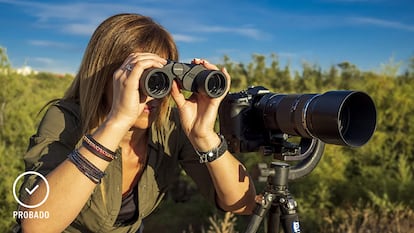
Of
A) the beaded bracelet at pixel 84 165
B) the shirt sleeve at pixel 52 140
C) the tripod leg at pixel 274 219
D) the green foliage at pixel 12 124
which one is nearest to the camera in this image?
the beaded bracelet at pixel 84 165

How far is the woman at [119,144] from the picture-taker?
1.04 meters

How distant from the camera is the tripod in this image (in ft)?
3.89

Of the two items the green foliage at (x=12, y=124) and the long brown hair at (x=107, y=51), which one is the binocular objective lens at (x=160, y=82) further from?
the green foliage at (x=12, y=124)

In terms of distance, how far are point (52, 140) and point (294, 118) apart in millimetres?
676

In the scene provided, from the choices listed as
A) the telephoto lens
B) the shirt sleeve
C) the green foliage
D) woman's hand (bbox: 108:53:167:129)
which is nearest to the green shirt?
the shirt sleeve

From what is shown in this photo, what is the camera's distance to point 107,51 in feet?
4.20

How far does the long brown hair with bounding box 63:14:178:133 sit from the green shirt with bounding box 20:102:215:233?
0.05 meters

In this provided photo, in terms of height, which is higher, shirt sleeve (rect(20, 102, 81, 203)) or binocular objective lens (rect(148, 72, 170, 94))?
binocular objective lens (rect(148, 72, 170, 94))

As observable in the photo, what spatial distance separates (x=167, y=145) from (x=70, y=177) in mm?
479

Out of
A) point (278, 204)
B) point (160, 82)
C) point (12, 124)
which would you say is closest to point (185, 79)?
point (160, 82)

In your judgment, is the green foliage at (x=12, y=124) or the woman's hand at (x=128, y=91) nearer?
the woman's hand at (x=128, y=91)

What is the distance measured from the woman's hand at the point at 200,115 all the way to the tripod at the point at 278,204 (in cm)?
19

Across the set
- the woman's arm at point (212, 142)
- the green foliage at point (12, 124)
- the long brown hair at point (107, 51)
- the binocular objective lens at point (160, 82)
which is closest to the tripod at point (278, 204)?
the woman's arm at point (212, 142)

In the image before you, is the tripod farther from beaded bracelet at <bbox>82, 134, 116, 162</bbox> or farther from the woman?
beaded bracelet at <bbox>82, 134, 116, 162</bbox>
